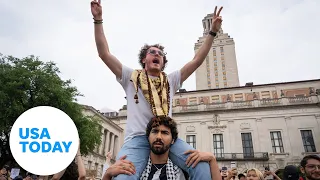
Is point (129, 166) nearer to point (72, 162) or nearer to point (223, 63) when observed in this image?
point (72, 162)

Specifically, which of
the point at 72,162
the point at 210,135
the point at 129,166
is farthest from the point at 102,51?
the point at 210,135

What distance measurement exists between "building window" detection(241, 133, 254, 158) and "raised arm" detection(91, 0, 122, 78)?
34.1 metres

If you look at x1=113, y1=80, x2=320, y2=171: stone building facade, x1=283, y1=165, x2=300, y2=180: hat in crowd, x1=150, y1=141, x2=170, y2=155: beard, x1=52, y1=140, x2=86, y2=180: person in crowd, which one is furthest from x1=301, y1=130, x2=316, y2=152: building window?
x1=150, y1=141, x2=170, y2=155: beard

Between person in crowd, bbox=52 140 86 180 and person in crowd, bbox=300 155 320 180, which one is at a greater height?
person in crowd, bbox=300 155 320 180

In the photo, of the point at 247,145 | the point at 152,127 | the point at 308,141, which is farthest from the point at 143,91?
the point at 308,141

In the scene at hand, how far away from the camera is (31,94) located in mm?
19266

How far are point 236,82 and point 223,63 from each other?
7587 mm

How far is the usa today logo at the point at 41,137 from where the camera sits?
13.2 ft

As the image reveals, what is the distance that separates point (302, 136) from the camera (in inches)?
1287

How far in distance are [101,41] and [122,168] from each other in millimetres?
1399

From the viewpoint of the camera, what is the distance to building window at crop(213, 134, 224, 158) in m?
34.3

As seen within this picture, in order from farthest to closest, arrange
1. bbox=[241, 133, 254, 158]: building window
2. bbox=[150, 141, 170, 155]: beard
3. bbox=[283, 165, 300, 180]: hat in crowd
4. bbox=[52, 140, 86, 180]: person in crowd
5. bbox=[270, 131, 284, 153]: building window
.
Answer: bbox=[241, 133, 254, 158]: building window < bbox=[270, 131, 284, 153]: building window < bbox=[283, 165, 300, 180]: hat in crowd < bbox=[52, 140, 86, 180]: person in crowd < bbox=[150, 141, 170, 155]: beard

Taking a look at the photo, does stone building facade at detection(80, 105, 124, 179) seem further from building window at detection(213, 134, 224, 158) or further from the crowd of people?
the crowd of people

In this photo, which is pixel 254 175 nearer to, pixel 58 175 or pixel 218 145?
pixel 58 175
